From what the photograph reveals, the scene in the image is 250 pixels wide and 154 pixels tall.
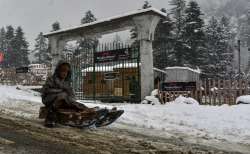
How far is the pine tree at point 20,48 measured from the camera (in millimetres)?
80562

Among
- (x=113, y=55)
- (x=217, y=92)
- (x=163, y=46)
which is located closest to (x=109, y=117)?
(x=217, y=92)

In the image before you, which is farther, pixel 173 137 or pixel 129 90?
pixel 129 90

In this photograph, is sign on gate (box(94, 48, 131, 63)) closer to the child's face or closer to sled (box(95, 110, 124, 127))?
the child's face

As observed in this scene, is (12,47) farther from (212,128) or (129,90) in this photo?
(212,128)

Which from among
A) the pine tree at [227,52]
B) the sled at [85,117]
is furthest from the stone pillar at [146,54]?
the pine tree at [227,52]

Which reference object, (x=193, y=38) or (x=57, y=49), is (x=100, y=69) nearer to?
(x=57, y=49)

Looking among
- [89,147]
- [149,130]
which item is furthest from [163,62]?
[89,147]

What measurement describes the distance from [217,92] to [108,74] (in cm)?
542

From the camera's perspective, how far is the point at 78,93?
23.0 metres

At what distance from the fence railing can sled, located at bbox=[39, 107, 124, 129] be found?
799 cm

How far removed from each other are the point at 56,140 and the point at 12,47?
253 ft

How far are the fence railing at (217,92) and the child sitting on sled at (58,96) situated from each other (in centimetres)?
826

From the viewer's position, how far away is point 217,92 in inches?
686

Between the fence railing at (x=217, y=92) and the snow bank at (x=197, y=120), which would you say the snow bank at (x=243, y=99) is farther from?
the snow bank at (x=197, y=120)
